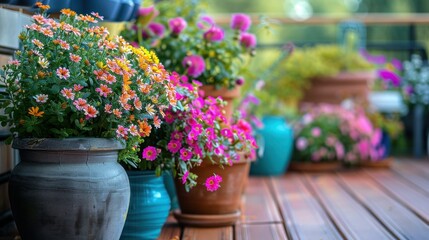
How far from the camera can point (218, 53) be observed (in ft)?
8.27

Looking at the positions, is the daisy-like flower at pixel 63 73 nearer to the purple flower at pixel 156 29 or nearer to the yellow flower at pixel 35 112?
the yellow flower at pixel 35 112

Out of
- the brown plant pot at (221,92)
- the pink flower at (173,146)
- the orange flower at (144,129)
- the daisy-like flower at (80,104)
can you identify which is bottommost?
the pink flower at (173,146)

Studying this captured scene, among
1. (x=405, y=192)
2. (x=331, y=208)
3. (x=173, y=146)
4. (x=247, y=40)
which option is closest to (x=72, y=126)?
(x=173, y=146)

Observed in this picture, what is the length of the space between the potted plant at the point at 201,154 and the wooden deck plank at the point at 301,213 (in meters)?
0.24

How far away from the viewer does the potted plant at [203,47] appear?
2494 millimetres

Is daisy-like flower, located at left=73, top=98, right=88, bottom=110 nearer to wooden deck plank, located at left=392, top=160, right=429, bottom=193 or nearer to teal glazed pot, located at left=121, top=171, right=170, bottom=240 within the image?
teal glazed pot, located at left=121, top=171, right=170, bottom=240

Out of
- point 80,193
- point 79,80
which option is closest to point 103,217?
point 80,193

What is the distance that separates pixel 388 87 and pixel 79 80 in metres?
3.87

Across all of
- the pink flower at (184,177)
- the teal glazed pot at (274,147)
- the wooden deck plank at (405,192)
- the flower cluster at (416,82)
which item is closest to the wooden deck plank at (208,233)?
the pink flower at (184,177)

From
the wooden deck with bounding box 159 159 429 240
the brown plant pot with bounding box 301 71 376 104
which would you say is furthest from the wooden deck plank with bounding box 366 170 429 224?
the brown plant pot with bounding box 301 71 376 104

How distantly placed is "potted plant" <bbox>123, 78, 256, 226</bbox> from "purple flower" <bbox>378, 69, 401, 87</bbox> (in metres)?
2.59

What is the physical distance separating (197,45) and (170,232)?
29.3 inches

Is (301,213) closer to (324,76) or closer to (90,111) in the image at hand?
(90,111)

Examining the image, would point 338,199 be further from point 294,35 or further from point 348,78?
point 294,35
